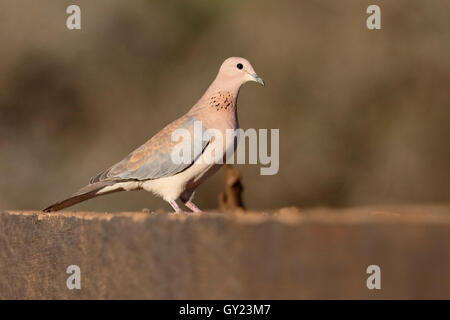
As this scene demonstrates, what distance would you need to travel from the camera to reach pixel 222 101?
3.98 meters

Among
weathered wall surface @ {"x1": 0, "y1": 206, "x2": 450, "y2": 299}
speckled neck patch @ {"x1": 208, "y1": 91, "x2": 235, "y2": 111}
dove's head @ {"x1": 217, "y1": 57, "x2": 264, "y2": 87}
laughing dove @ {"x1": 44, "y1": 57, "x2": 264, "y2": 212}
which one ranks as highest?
dove's head @ {"x1": 217, "y1": 57, "x2": 264, "y2": 87}

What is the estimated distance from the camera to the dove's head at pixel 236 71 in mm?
4051

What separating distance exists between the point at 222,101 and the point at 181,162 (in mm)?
404

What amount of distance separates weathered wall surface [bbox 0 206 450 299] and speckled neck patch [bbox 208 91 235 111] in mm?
1053

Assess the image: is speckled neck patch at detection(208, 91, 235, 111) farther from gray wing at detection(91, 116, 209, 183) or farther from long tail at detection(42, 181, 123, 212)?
long tail at detection(42, 181, 123, 212)

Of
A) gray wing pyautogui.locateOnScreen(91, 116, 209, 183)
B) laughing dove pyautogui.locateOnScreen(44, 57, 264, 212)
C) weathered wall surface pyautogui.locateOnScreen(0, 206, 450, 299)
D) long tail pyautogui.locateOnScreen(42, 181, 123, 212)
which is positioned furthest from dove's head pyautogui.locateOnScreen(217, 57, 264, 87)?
weathered wall surface pyautogui.locateOnScreen(0, 206, 450, 299)

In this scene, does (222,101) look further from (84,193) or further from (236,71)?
(84,193)

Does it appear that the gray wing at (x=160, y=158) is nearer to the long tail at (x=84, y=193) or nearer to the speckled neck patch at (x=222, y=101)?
the long tail at (x=84, y=193)

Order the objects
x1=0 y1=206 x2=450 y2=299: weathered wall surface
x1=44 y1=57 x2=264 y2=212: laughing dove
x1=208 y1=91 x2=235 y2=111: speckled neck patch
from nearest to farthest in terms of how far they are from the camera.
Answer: x1=0 y1=206 x2=450 y2=299: weathered wall surface → x1=44 y1=57 x2=264 y2=212: laughing dove → x1=208 y1=91 x2=235 y2=111: speckled neck patch

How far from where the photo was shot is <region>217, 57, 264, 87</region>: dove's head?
4.05m

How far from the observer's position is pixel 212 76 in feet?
35.6

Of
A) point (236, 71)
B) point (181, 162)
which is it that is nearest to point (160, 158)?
point (181, 162)

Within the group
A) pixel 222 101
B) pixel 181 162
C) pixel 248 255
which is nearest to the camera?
pixel 248 255
